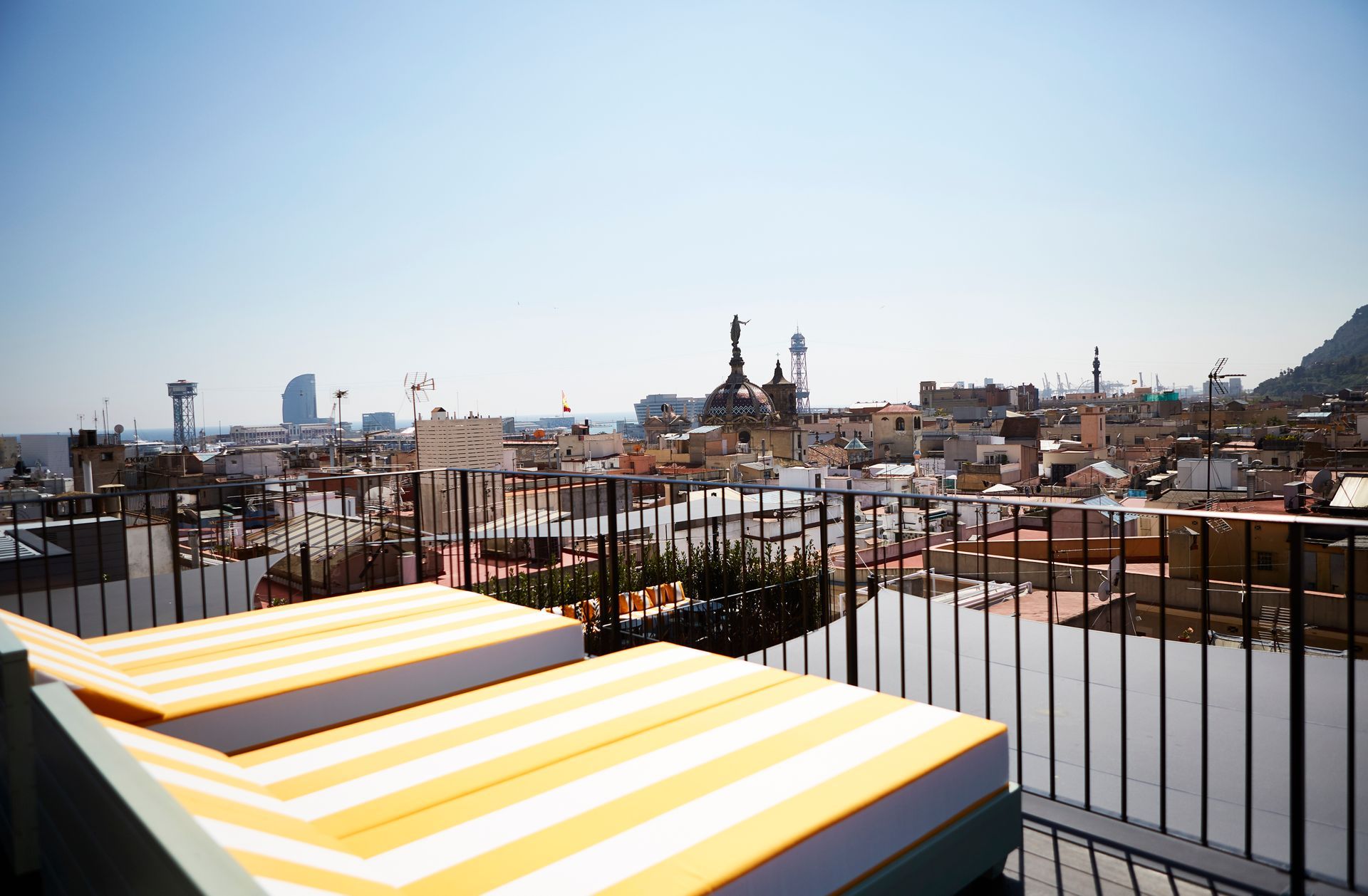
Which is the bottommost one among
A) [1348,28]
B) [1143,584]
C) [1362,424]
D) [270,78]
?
[1143,584]

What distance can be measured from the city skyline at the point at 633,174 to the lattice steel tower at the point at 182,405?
3794mm

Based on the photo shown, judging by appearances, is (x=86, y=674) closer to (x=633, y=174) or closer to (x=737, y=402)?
(x=633, y=174)

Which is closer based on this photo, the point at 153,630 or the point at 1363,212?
the point at 153,630

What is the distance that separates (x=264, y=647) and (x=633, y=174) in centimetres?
4221

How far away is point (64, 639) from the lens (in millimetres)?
2281

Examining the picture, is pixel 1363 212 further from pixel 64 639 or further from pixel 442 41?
pixel 64 639

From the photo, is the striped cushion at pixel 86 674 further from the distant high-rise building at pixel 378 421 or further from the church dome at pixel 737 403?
the distant high-rise building at pixel 378 421

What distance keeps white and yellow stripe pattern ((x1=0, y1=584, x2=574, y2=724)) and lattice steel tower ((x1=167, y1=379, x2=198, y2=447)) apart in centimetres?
9039

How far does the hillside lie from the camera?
8375cm

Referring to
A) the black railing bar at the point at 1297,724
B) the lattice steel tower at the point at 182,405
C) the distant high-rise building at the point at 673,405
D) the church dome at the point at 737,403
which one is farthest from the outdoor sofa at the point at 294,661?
the distant high-rise building at the point at 673,405

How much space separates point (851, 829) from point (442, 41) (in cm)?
1468

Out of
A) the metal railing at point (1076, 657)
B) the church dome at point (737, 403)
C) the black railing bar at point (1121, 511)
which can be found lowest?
the metal railing at point (1076, 657)

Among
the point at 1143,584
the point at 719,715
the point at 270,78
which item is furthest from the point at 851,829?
the point at 1143,584

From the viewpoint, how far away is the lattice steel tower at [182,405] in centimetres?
8594
